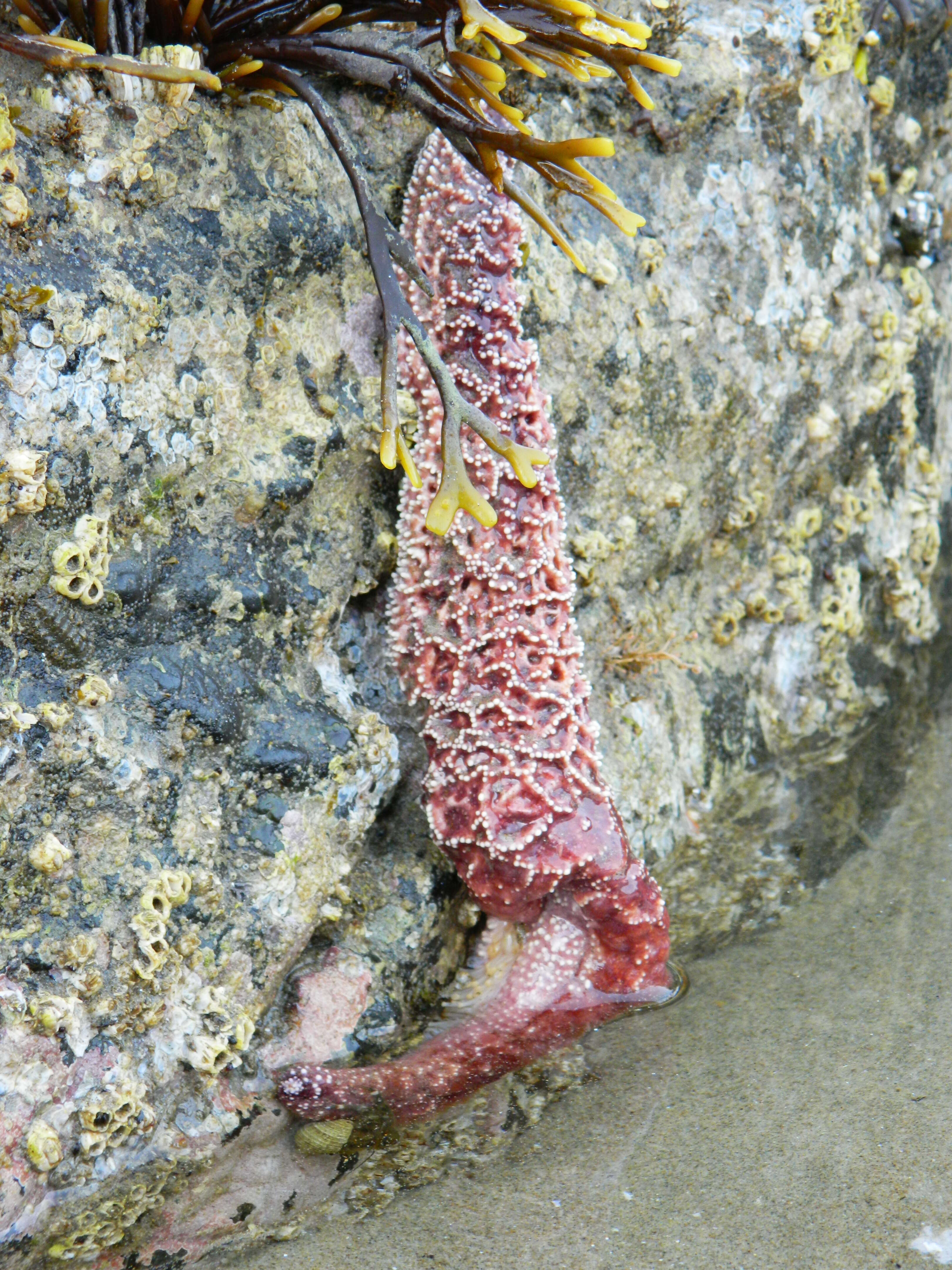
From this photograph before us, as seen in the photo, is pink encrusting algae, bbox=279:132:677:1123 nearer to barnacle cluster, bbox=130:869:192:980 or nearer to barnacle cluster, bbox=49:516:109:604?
barnacle cluster, bbox=130:869:192:980

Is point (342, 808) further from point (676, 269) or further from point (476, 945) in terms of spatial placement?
point (676, 269)

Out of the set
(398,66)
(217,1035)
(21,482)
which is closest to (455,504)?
(21,482)

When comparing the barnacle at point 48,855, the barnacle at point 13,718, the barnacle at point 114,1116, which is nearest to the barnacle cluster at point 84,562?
the barnacle at point 13,718

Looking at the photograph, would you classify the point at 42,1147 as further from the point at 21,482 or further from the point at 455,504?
the point at 455,504

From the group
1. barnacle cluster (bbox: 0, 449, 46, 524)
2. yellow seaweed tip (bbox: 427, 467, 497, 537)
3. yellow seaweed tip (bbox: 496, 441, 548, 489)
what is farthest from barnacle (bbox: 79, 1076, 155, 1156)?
yellow seaweed tip (bbox: 496, 441, 548, 489)

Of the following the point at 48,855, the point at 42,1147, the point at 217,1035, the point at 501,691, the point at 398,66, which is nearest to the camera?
the point at 42,1147

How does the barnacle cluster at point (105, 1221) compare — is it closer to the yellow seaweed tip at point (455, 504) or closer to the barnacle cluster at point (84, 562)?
the barnacle cluster at point (84, 562)
